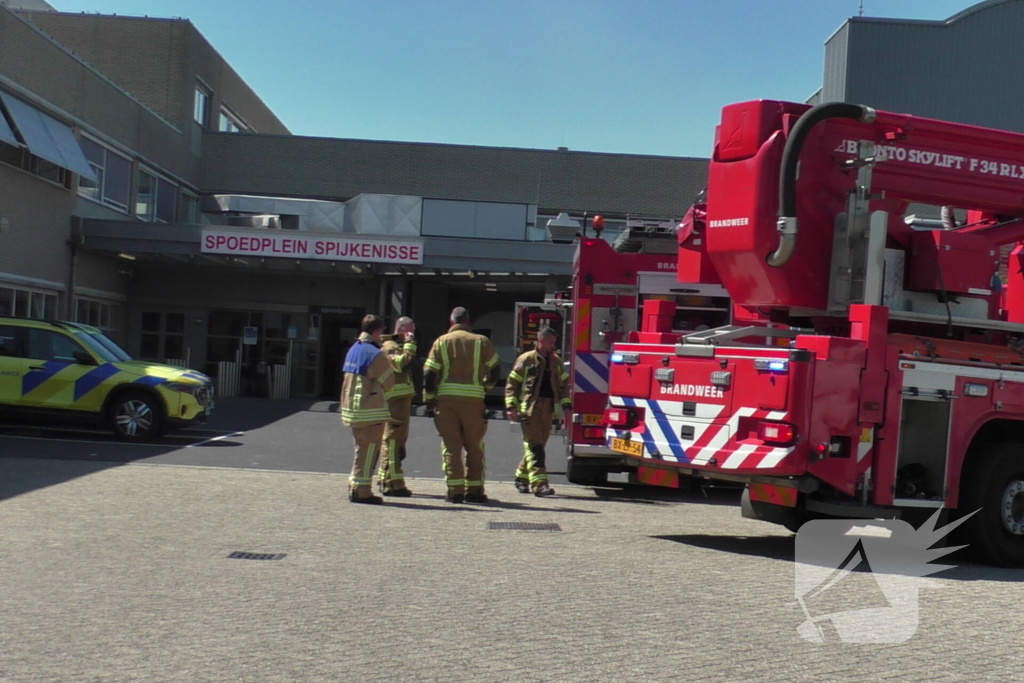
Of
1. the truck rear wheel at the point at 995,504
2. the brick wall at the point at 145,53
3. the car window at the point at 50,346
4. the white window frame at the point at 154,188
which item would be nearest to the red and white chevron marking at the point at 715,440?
the truck rear wheel at the point at 995,504

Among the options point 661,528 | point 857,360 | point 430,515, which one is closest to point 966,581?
point 857,360

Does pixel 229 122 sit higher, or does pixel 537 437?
pixel 229 122

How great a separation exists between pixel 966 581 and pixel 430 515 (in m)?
4.53

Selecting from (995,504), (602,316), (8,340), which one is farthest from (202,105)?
(995,504)

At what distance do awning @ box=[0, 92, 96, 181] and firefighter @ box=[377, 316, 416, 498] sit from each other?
13407mm

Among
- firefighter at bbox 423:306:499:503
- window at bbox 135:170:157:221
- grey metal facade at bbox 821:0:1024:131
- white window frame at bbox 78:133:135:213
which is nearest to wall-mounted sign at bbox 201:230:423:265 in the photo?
white window frame at bbox 78:133:135:213

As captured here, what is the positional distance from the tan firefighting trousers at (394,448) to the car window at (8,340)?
23.7ft

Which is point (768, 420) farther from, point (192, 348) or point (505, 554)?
point (192, 348)

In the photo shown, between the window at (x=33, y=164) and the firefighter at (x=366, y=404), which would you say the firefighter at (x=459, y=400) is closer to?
the firefighter at (x=366, y=404)

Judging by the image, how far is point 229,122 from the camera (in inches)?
1582

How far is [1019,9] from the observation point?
33.7 meters

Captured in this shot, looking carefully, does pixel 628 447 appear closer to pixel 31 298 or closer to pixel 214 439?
pixel 214 439

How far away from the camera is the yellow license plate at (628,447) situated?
9.30 m

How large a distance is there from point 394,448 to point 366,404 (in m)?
0.85
